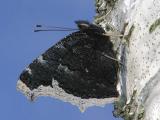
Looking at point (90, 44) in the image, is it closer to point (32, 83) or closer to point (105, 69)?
point (105, 69)

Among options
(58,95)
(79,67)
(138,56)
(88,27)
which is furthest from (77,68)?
(138,56)

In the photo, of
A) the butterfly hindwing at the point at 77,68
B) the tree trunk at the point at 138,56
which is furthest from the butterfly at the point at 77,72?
the tree trunk at the point at 138,56

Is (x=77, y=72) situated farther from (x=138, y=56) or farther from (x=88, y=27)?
(x=138, y=56)

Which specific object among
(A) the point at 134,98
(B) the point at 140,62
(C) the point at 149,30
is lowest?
(A) the point at 134,98

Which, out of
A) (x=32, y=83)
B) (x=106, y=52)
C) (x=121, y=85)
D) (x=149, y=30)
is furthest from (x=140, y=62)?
(x=32, y=83)

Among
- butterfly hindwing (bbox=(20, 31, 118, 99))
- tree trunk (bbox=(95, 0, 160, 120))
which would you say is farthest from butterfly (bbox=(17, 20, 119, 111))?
tree trunk (bbox=(95, 0, 160, 120))

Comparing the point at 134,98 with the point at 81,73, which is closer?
the point at 134,98

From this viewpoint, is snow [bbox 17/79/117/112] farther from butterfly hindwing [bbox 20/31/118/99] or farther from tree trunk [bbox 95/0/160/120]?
tree trunk [bbox 95/0/160/120]
